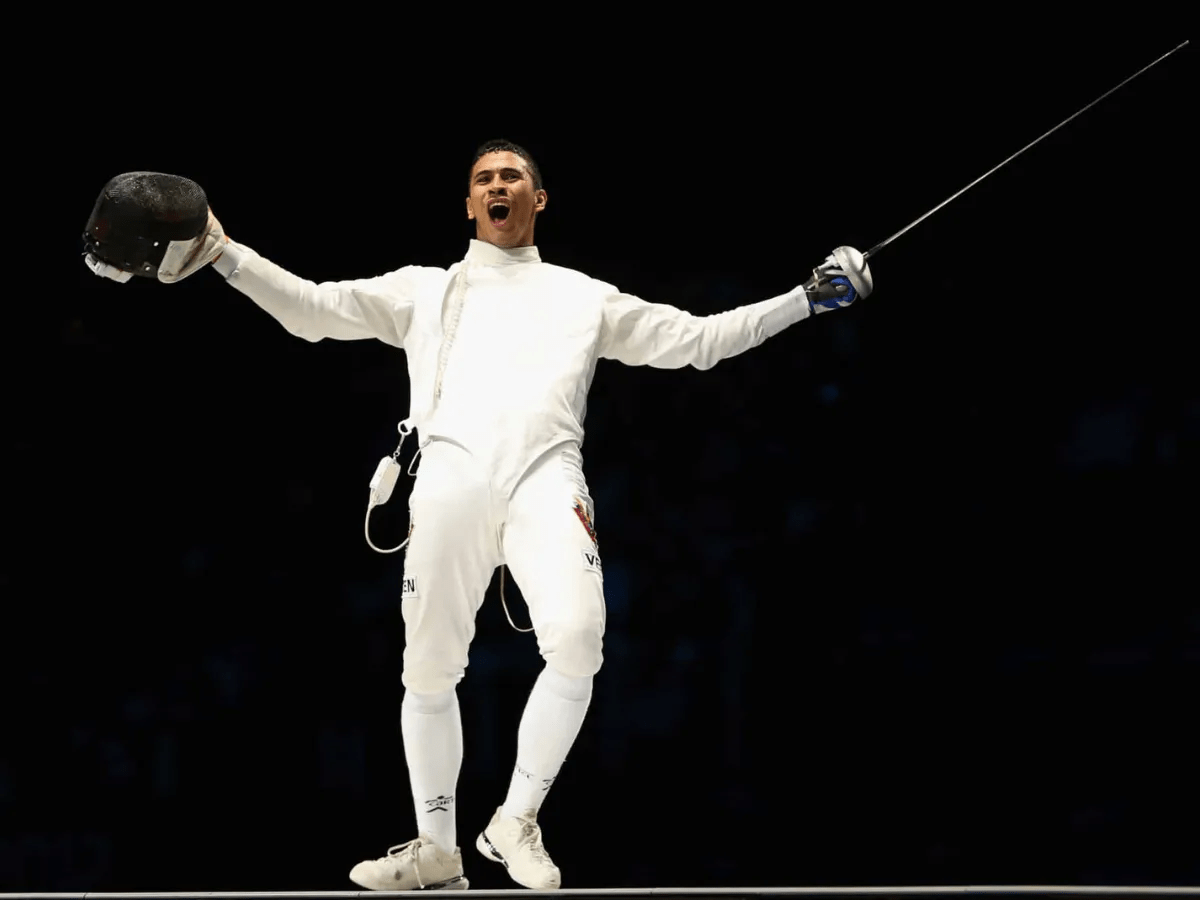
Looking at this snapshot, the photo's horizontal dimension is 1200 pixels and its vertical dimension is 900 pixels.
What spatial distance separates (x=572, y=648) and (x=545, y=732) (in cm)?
19

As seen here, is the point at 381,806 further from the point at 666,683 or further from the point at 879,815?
the point at 879,815

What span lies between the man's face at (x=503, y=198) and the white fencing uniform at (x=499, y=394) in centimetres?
4

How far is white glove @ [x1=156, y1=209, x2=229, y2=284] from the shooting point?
3.02 metres

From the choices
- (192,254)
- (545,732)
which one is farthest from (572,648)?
(192,254)

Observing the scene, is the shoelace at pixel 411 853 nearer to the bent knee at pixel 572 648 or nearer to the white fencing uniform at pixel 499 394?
the white fencing uniform at pixel 499 394

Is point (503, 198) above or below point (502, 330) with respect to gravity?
above

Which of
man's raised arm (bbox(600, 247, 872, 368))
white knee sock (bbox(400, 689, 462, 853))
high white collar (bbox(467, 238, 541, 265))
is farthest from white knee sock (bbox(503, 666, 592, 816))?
high white collar (bbox(467, 238, 541, 265))

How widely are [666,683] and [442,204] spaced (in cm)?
131

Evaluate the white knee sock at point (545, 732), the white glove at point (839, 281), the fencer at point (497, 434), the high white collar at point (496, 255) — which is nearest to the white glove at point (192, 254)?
the fencer at point (497, 434)

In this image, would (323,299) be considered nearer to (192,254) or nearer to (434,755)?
(192,254)

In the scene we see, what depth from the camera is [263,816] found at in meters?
3.58

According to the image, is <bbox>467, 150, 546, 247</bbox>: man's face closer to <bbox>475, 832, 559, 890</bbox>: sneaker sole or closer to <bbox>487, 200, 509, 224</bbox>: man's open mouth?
<bbox>487, 200, 509, 224</bbox>: man's open mouth

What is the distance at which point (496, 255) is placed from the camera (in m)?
3.26

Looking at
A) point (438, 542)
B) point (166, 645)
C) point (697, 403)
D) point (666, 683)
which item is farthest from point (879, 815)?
point (166, 645)
